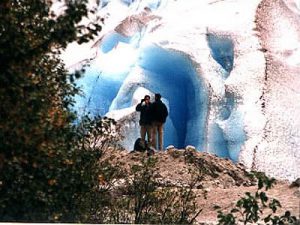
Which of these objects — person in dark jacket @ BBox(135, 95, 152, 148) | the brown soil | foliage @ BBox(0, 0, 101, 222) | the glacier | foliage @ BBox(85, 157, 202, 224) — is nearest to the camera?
foliage @ BBox(0, 0, 101, 222)

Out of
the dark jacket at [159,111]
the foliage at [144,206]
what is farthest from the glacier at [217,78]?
the foliage at [144,206]

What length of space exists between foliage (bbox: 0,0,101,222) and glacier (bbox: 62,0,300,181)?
9651mm

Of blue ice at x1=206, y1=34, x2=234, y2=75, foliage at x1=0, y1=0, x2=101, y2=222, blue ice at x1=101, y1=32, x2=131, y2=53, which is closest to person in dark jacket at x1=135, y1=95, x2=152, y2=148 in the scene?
blue ice at x1=206, y1=34, x2=234, y2=75

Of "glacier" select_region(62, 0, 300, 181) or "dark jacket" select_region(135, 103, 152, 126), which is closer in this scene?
"dark jacket" select_region(135, 103, 152, 126)

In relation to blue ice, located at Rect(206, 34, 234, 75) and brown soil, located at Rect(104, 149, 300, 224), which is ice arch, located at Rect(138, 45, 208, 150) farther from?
brown soil, located at Rect(104, 149, 300, 224)

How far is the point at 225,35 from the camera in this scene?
1920 cm

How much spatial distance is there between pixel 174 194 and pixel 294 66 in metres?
9.79

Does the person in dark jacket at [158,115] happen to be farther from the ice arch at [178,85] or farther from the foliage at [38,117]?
the foliage at [38,117]

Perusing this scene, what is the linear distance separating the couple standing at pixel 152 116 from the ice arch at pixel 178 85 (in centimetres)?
263

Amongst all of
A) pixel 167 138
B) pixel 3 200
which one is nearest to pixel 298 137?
pixel 167 138

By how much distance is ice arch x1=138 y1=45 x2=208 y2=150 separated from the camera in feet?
61.3

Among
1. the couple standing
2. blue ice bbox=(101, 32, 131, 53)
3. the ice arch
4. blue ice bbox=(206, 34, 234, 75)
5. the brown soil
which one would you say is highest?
blue ice bbox=(101, 32, 131, 53)

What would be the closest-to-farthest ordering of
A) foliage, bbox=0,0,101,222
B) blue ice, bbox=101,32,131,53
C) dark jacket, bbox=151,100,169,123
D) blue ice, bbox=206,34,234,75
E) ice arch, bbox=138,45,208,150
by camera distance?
foliage, bbox=0,0,101,222
dark jacket, bbox=151,100,169,123
ice arch, bbox=138,45,208,150
blue ice, bbox=206,34,234,75
blue ice, bbox=101,32,131,53

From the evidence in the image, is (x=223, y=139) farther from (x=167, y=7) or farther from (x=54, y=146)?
(x=54, y=146)
